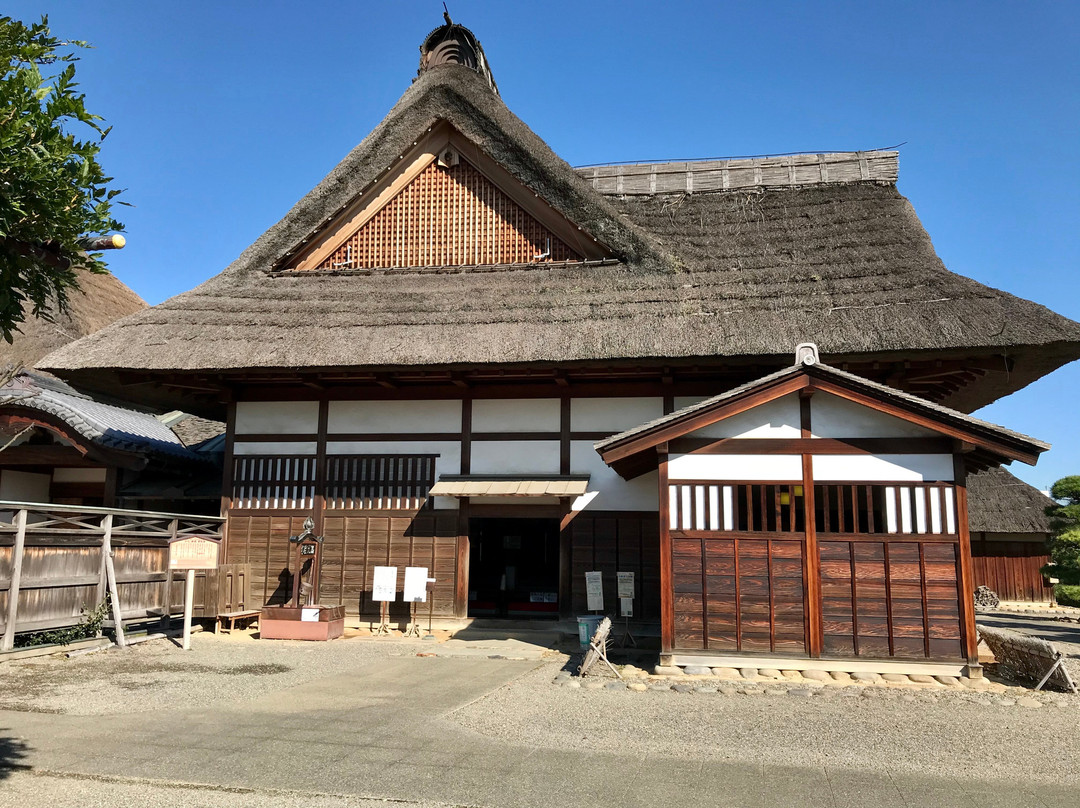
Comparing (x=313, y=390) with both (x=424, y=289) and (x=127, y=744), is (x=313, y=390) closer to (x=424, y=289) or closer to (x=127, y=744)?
(x=424, y=289)

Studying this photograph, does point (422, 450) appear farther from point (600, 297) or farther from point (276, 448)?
point (600, 297)

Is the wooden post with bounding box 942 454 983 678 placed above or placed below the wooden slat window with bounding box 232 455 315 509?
below

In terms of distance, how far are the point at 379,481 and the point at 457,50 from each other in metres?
8.70

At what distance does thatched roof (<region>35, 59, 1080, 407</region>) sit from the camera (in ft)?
31.5

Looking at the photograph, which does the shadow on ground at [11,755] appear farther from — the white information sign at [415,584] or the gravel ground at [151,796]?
the white information sign at [415,584]

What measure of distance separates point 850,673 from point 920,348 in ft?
12.7

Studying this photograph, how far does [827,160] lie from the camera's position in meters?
14.1

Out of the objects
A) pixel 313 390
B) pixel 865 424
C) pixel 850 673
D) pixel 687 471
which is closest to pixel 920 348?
pixel 865 424

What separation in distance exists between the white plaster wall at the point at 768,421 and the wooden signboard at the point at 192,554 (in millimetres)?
6286

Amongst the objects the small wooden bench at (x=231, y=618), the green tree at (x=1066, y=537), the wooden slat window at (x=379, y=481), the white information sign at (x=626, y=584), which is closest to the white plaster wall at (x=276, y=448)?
the wooden slat window at (x=379, y=481)

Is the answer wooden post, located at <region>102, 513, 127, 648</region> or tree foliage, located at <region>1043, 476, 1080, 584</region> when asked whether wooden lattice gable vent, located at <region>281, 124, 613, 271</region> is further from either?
tree foliage, located at <region>1043, 476, 1080, 584</region>

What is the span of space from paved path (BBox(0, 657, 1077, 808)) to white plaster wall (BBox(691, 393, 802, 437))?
351 centimetres

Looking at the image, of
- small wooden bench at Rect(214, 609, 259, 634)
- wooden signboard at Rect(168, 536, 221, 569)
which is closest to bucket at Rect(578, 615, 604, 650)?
wooden signboard at Rect(168, 536, 221, 569)

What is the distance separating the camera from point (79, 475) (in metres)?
13.5
